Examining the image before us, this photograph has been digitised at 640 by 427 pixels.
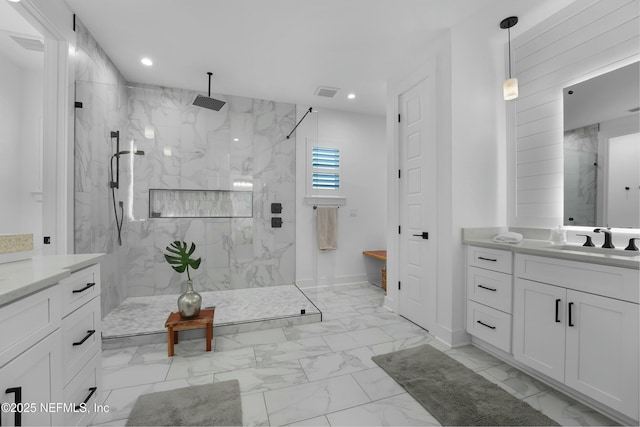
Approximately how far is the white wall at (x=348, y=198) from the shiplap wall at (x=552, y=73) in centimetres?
216

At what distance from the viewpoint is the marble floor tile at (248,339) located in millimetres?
2352

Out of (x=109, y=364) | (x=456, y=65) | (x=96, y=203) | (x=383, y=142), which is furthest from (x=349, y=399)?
(x=383, y=142)

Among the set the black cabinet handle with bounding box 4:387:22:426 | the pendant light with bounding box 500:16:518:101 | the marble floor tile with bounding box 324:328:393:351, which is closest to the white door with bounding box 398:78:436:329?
the marble floor tile with bounding box 324:328:393:351

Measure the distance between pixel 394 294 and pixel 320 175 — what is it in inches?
78.6

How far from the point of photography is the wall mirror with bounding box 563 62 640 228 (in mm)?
1853

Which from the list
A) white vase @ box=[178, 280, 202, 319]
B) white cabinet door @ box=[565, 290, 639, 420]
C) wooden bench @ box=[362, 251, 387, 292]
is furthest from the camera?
wooden bench @ box=[362, 251, 387, 292]

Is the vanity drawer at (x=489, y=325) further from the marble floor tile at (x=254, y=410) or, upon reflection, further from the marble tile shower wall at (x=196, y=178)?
the marble tile shower wall at (x=196, y=178)

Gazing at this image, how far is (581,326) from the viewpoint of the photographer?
1534 millimetres

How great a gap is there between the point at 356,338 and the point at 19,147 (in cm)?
307

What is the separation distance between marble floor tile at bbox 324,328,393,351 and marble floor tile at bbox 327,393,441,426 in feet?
2.31

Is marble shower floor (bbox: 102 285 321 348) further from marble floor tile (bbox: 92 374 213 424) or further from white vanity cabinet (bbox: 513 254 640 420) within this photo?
white vanity cabinet (bbox: 513 254 640 420)

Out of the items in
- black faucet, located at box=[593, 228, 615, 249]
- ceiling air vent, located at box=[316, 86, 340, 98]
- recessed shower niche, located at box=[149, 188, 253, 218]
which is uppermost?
ceiling air vent, located at box=[316, 86, 340, 98]

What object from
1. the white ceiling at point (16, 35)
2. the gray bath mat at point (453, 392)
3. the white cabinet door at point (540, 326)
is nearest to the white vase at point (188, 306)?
the gray bath mat at point (453, 392)

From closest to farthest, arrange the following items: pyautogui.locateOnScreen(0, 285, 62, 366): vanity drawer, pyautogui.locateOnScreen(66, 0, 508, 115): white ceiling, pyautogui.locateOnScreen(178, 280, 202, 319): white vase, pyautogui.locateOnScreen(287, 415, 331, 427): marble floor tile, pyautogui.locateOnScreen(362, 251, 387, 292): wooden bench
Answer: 1. pyautogui.locateOnScreen(0, 285, 62, 366): vanity drawer
2. pyautogui.locateOnScreen(287, 415, 331, 427): marble floor tile
3. pyautogui.locateOnScreen(66, 0, 508, 115): white ceiling
4. pyautogui.locateOnScreen(178, 280, 202, 319): white vase
5. pyautogui.locateOnScreen(362, 251, 387, 292): wooden bench
